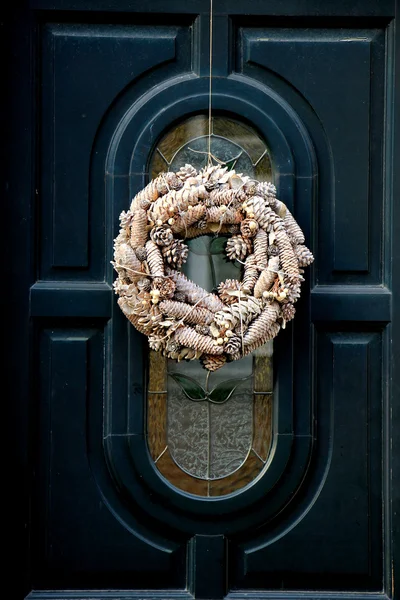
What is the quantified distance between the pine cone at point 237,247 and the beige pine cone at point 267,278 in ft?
0.28

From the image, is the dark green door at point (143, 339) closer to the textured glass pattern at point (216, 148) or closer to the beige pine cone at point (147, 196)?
the textured glass pattern at point (216, 148)

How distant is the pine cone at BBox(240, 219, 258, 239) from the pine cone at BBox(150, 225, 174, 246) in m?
0.21

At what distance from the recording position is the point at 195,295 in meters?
2.59

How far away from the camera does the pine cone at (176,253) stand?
2568mm

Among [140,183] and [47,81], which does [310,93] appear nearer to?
[140,183]

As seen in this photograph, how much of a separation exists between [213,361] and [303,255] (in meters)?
0.41

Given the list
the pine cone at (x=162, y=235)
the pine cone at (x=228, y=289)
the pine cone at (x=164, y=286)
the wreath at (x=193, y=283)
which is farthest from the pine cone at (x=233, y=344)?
the pine cone at (x=162, y=235)

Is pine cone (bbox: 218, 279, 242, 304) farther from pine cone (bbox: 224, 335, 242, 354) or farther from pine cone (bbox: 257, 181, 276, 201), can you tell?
pine cone (bbox: 257, 181, 276, 201)

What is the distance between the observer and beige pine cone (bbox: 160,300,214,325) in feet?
8.34

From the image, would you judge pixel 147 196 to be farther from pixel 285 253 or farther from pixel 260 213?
pixel 285 253

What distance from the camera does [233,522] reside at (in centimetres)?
279

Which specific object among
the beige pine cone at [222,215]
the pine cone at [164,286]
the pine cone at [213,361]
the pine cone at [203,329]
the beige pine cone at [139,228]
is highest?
the beige pine cone at [222,215]

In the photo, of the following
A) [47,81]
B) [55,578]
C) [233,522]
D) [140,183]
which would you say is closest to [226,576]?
[233,522]

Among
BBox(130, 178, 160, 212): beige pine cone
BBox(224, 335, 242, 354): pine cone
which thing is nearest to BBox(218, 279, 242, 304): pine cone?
BBox(224, 335, 242, 354): pine cone
